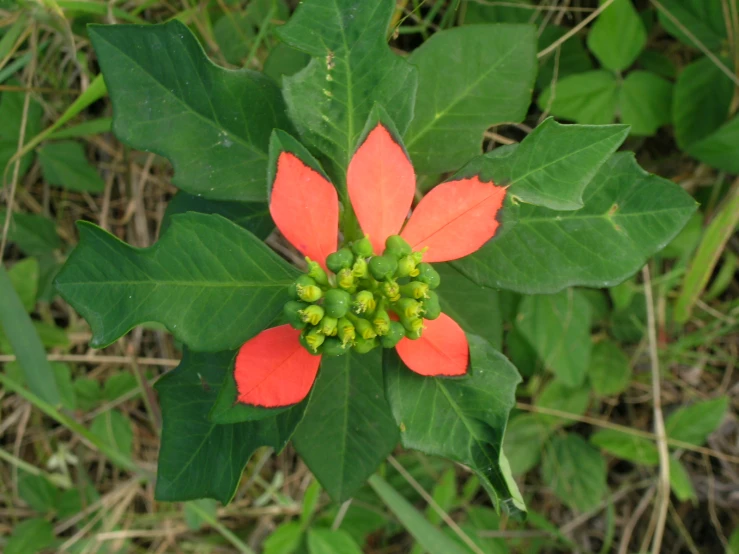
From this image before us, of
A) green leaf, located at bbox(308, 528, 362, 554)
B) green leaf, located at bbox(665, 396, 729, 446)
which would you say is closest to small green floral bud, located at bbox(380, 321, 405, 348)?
green leaf, located at bbox(308, 528, 362, 554)

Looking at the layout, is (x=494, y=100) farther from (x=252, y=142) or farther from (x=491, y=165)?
(x=252, y=142)

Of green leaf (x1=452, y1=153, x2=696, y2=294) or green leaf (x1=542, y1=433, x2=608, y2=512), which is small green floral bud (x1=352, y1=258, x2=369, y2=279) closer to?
green leaf (x1=452, y1=153, x2=696, y2=294)

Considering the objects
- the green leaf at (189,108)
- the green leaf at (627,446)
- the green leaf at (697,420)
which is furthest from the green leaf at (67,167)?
the green leaf at (697,420)

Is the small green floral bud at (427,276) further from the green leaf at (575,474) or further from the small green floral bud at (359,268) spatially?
the green leaf at (575,474)

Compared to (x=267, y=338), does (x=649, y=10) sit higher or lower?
higher

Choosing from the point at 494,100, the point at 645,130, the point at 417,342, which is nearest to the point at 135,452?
the point at 417,342

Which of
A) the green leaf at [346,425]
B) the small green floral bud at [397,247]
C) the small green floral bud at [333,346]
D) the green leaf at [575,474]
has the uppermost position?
the small green floral bud at [397,247]

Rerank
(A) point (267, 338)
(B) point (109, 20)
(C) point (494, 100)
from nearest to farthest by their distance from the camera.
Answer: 1. (A) point (267, 338)
2. (C) point (494, 100)
3. (B) point (109, 20)
